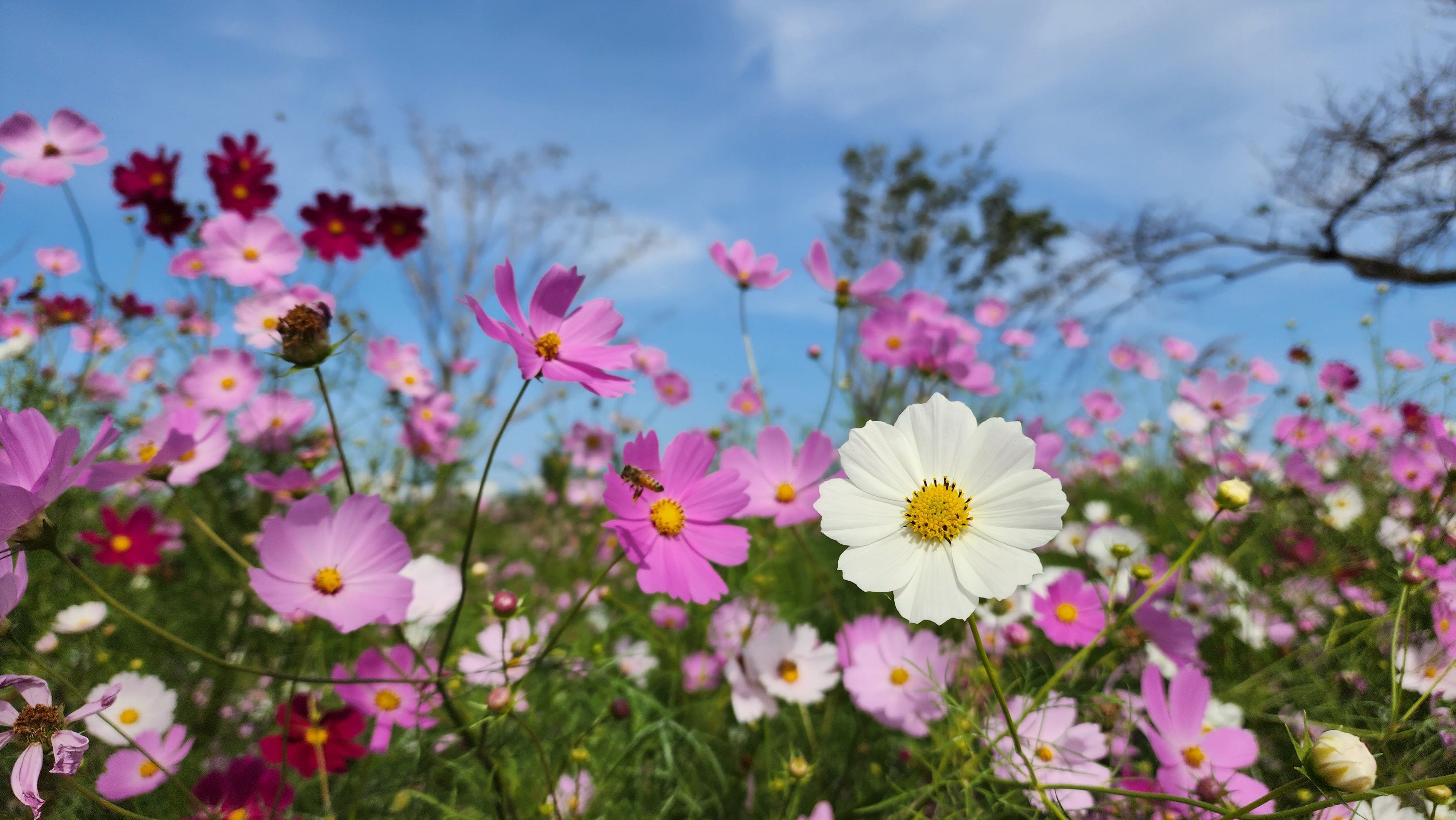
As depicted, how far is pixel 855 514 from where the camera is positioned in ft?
1.91

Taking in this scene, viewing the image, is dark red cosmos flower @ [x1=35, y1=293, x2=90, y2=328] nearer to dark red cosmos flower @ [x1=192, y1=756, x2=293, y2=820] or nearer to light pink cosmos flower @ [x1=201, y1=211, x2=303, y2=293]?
light pink cosmos flower @ [x1=201, y1=211, x2=303, y2=293]

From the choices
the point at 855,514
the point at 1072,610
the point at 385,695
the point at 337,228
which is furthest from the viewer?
A: the point at 337,228

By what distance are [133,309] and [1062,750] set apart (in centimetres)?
262

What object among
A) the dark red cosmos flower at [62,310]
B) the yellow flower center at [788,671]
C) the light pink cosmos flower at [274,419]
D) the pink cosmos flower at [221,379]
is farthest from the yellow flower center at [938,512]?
the dark red cosmos flower at [62,310]

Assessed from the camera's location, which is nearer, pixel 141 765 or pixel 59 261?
pixel 141 765

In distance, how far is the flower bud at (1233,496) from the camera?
71 centimetres

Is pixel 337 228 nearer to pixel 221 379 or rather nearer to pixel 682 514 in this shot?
pixel 221 379

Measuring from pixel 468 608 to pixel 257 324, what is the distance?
2.55 ft

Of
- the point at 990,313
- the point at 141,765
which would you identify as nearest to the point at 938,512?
the point at 141,765

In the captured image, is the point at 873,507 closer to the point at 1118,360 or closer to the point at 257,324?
the point at 257,324

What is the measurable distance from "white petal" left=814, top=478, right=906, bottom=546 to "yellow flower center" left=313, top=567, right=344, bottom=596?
0.45 meters

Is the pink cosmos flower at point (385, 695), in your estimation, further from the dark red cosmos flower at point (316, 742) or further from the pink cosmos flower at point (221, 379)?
the pink cosmos flower at point (221, 379)

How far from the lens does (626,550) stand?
593mm

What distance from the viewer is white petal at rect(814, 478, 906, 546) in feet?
1.85
